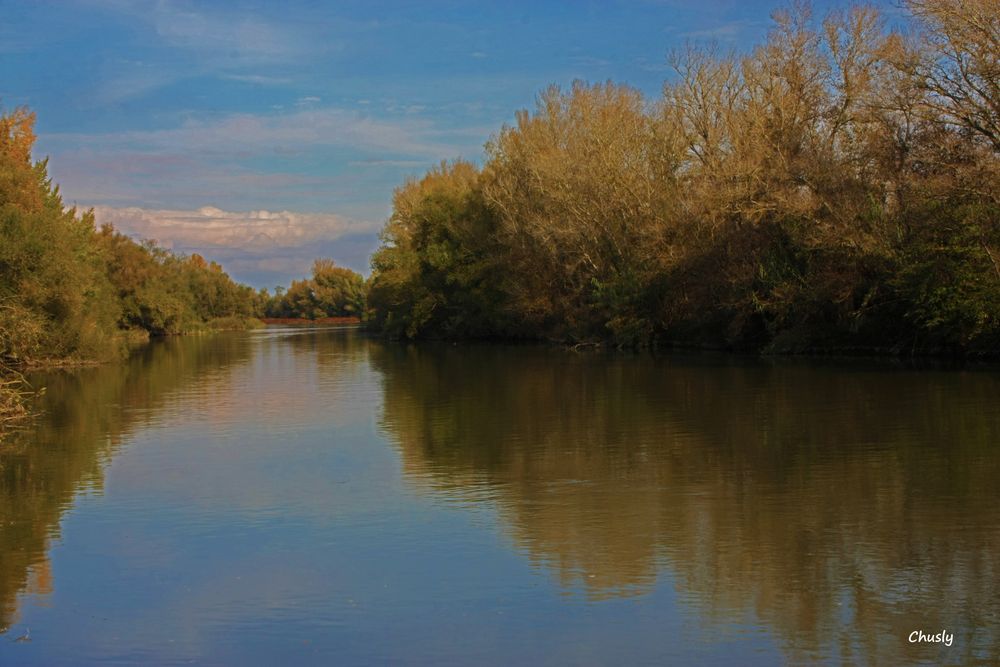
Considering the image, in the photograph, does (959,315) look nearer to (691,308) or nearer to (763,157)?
(763,157)

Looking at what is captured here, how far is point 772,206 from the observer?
118 ft

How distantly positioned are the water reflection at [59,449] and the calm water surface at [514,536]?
0.07 m

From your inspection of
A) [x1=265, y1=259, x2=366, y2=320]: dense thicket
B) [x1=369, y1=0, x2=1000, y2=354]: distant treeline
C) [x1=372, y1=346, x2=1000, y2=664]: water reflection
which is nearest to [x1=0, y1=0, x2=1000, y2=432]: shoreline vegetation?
[x1=369, y1=0, x2=1000, y2=354]: distant treeline

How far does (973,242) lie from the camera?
28.6 metres

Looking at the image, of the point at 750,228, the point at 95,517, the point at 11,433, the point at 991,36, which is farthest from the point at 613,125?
the point at 95,517

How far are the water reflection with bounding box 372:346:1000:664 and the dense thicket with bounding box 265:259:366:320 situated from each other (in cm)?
11929

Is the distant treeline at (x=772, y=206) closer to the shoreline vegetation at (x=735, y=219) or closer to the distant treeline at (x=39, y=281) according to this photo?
the shoreline vegetation at (x=735, y=219)

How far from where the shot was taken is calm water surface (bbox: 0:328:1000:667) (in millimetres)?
7270

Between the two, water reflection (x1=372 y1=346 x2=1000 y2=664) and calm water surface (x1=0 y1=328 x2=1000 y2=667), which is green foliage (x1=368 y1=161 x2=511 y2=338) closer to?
water reflection (x1=372 y1=346 x2=1000 y2=664)

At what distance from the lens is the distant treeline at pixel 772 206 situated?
29188 mm

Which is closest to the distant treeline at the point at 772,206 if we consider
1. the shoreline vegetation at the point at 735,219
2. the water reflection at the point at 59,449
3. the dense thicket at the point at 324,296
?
the shoreline vegetation at the point at 735,219

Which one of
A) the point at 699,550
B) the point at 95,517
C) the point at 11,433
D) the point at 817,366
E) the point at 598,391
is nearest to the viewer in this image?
the point at 699,550

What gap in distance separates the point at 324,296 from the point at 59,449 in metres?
138

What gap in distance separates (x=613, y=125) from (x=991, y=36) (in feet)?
71.4
